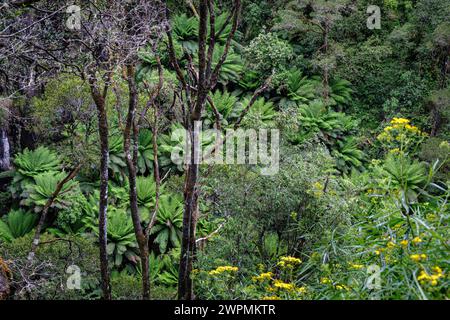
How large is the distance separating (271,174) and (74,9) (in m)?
3.23

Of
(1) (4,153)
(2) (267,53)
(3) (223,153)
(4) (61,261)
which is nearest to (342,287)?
(3) (223,153)

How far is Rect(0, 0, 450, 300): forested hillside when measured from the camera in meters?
4.73

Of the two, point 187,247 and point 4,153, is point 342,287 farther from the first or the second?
point 4,153

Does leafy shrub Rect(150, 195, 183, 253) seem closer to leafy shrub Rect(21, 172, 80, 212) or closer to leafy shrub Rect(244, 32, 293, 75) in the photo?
leafy shrub Rect(21, 172, 80, 212)

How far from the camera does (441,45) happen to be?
13.7 meters

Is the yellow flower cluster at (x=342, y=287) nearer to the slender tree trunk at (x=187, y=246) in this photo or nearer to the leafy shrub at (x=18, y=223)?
the slender tree trunk at (x=187, y=246)

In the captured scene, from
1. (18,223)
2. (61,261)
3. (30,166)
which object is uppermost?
(30,166)

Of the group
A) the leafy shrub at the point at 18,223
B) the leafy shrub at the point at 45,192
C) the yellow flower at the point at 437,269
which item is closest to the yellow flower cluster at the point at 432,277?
the yellow flower at the point at 437,269

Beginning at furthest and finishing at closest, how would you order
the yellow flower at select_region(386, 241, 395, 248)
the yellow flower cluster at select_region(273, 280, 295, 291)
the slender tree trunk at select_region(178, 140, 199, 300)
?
1. the slender tree trunk at select_region(178, 140, 199, 300)
2. the yellow flower cluster at select_region(273, 280, 295, 291)
3. the yellow flower at select_region(386, 241, 395, 248)

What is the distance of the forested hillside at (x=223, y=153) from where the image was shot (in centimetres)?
473

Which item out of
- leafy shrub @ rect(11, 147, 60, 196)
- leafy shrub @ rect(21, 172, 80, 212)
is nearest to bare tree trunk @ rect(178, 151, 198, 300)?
leafy shrub @ rect(21, 172, 80, 212)

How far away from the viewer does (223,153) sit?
23.8 ft
